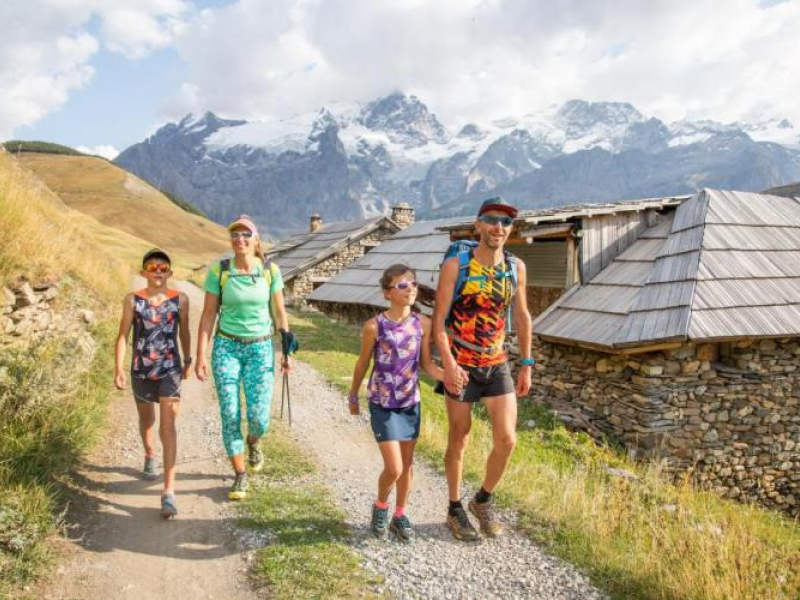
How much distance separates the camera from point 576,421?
10.9 meters

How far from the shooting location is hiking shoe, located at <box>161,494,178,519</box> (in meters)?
4.31

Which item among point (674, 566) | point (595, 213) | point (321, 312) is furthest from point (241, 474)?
point (321, 312)

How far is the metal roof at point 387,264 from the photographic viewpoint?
20.1 meters

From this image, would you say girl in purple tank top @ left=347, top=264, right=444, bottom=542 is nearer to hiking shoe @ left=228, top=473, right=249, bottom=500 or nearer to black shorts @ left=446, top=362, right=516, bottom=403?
black shorts @ left=446, top=362, right=516, bottom=403

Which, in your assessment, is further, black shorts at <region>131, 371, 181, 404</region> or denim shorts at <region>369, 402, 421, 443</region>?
black shorts at <region>131, 371, 181, 404</region>

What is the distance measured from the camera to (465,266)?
391cm

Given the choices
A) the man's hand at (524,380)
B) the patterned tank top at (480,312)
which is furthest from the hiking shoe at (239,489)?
the man's hand at (524,380)

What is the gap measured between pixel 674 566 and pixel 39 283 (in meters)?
7.97

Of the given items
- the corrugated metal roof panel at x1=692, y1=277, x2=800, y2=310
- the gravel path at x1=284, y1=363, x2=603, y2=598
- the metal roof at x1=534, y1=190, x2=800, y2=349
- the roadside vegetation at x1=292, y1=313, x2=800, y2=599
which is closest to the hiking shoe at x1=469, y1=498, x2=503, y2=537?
the gravel path at x1=284, y1=363, x2=603, y2=598

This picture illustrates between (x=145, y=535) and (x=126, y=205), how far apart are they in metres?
101

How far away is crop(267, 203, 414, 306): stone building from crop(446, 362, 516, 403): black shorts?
22.6 m

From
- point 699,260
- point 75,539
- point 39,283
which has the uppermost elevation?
point 699,260

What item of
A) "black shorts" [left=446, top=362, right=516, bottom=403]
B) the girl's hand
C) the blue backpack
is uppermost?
the blue backpack

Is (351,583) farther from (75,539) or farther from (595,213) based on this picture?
(595,213)
